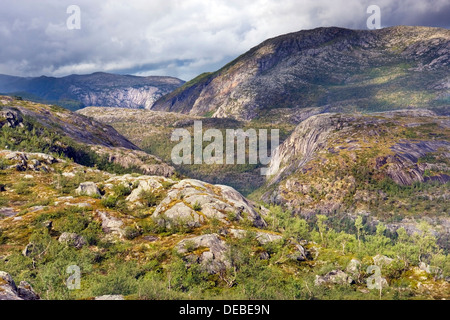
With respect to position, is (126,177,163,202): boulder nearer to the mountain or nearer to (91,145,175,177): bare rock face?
the mountain

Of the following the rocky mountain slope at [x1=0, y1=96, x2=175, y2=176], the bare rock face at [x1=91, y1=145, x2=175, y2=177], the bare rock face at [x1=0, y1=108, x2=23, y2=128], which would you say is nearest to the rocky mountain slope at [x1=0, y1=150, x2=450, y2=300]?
the rocky mountain slope at [x1=0, y1=96, x2=175, y2=176]

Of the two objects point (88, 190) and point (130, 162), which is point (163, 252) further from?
point (130, 162)

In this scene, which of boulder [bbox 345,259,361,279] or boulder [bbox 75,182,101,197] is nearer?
boulder [bbox 345,259,361,279]

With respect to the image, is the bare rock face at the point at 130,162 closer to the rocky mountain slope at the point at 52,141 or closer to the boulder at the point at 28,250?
the rocky mountain slope at the point at 52,141

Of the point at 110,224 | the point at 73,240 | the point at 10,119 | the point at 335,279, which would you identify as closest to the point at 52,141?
the point at 10,119

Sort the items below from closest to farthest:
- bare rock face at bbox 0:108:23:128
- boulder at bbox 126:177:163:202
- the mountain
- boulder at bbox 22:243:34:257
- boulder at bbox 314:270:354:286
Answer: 1. the mountain
2. boulder at bbox 22:243:34:257
3. boulder at bbox 314:270:354:286
4. boulder at bbox 126:177:163:202
5. bare rock face at bbox 0:108:23:128

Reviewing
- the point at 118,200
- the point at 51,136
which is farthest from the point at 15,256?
the point at 51,136

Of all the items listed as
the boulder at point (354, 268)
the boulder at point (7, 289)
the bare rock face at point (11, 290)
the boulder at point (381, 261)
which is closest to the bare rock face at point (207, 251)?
the boulder at point (354, 268)

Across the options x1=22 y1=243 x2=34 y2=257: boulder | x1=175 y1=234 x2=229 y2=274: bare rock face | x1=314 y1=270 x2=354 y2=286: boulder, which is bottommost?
x1=314 y1=270 x2=354 y2=286: boulder
